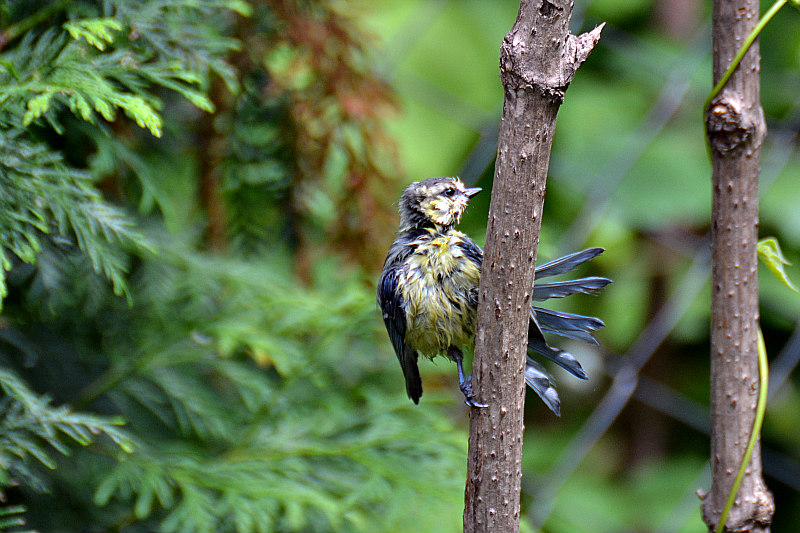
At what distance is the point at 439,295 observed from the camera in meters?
1.28

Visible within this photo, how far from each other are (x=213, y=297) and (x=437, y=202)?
924mm

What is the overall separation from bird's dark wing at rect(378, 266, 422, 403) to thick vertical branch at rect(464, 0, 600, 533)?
1.13 feet

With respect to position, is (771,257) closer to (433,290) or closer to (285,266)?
(433,290)

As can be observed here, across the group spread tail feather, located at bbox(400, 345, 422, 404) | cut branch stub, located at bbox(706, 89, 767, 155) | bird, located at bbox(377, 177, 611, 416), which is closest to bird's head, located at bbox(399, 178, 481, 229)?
bird, located at bbox(377, 177, 611, 416)

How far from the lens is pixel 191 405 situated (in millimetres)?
1907

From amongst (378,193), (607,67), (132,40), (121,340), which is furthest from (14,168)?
(607,67)

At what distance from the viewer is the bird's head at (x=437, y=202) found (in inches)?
56.0

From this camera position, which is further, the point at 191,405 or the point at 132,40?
the point at 191,405

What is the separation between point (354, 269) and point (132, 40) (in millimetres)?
983

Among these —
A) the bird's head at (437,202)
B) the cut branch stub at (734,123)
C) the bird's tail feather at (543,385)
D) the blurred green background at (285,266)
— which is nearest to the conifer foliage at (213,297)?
the blurred green background at (285,266)

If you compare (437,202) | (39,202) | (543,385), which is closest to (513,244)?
(543,385)

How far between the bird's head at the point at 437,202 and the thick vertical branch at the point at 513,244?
507 millimetres

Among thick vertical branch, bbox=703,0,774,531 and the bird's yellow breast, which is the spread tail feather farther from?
thick vertical branch, bbox=703,0,774,531

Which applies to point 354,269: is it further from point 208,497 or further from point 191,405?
point 208,497
